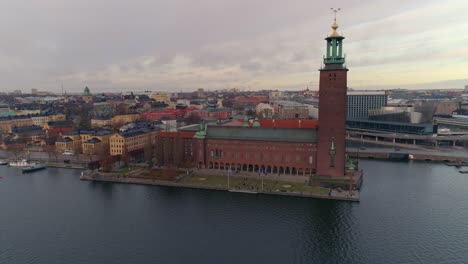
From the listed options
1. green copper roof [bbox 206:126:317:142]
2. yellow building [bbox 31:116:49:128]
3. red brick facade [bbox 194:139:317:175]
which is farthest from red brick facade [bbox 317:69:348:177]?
yellow building [bbox 31:116:49:128]

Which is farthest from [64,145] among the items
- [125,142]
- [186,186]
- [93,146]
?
[186,186]

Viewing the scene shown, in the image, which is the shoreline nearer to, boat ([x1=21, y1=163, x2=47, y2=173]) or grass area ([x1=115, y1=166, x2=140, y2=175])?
grass area ([x1=115, y1=166, x2=140, y2=175])

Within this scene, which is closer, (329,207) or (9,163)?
(329,207)

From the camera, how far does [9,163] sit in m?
69.4

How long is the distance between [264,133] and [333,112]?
12.0 m

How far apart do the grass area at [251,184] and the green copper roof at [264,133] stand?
7.58 m

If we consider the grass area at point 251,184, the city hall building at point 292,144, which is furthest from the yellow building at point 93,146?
the grass area at point 251,184

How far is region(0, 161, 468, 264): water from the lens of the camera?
3250cm

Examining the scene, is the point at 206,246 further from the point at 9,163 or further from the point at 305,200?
the point at 9,163

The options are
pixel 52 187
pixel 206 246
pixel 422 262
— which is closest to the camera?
pixel 422 262

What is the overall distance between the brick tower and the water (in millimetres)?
6373

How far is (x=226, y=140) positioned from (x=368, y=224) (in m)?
28.7

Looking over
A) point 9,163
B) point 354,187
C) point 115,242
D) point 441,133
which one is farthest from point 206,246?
point 441,133

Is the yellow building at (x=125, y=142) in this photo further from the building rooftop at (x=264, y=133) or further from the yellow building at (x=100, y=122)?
the yellow building at (x=100, y=122)
